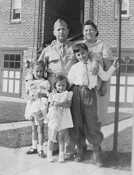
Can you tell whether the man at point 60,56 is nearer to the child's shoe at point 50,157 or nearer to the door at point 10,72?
the door at point 10,72

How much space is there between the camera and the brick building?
95 cm

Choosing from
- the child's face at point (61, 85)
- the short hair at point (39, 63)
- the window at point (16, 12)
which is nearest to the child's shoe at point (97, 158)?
the child's face at point (61, 85)

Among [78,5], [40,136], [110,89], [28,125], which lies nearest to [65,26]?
[78,5]

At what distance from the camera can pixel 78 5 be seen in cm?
105

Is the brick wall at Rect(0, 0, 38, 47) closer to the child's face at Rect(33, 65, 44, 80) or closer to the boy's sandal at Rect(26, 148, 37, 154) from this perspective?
the child's face at Rect(33, 65, 44, 80)

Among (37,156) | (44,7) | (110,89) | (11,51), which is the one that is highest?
(44,7)

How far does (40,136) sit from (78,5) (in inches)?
17.4

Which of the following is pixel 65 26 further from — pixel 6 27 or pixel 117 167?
pixel 117 167

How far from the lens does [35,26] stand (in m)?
1.00

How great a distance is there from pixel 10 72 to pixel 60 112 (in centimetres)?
22

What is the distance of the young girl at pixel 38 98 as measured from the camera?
104 centimetres

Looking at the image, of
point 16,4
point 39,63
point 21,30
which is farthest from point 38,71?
point 16,4

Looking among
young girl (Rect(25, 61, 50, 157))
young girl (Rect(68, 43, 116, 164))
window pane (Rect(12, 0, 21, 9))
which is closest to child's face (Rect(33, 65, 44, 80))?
young girl (Rect(25, 61, 50, 157))

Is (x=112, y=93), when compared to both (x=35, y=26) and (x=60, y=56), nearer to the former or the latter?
(x=60, y=56)
